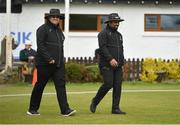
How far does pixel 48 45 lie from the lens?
1274 centimetres

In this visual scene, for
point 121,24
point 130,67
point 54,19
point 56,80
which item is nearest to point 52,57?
point 56,80

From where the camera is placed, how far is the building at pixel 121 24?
29266 millimetres

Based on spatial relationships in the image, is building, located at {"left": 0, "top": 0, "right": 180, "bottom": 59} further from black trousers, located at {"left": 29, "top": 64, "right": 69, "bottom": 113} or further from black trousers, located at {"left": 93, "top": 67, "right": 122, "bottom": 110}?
black trousers, located at {"left": 29, "top": 64, "right": 69, "bottom": 113}

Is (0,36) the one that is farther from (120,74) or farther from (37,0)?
(120,74)

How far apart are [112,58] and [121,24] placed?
16764 mm

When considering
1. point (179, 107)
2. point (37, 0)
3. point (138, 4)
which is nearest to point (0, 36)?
point (37, 0)

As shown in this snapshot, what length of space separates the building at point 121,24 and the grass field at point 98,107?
8292 millimetres

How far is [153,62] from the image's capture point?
25.2m

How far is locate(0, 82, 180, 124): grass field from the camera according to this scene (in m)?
12.2

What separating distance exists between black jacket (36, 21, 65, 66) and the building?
1616 cm

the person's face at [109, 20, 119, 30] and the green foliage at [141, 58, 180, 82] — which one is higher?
the person's face at [109, 20, 119, 30]

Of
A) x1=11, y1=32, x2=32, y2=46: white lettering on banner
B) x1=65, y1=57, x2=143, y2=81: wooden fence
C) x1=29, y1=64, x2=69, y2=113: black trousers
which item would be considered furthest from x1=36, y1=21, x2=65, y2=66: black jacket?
x1=11, y1=32, x2=32, y2=46: white lettering on banner

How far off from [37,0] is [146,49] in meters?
5.42

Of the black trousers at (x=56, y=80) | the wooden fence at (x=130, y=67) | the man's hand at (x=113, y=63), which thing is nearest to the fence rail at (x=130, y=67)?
the wooden fence at (x=130, y=67)
